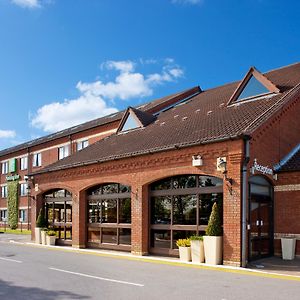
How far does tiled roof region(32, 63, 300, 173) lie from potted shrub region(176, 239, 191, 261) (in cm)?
363

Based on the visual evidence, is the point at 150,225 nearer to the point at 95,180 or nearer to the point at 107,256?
the point at 107,256

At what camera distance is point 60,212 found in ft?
77.0

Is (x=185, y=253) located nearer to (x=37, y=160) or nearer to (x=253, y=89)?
(x=253, y=89)

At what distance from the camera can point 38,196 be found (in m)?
25.0

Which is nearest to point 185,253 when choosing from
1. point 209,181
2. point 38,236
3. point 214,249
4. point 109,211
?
point 214,249

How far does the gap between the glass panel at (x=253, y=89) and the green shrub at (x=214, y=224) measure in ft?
22.7

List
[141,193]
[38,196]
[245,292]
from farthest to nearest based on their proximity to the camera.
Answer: [38,196] → [141,193] → [245,292]

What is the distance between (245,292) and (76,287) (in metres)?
4.02

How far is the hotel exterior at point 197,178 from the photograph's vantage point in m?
14.4

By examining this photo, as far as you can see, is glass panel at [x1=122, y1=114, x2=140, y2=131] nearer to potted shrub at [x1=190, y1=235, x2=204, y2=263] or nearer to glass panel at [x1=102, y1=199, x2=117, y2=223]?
glass panel at [x1=102, y1=199, x2=117, y2=223]

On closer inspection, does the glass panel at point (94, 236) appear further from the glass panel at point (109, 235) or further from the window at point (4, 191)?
the window at point (4, 191)

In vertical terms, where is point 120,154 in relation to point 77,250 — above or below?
above

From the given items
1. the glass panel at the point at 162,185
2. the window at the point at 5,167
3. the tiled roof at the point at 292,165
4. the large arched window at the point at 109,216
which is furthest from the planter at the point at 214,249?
the window at the point at 5,167

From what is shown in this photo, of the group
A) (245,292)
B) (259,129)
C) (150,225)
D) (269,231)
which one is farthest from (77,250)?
(245,292)
